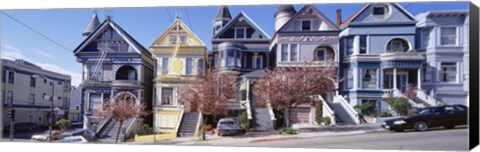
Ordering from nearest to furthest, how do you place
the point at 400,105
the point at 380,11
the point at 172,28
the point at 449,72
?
the point at 449,72
the point at 400,105
the point at 380,11
the point at 172,28

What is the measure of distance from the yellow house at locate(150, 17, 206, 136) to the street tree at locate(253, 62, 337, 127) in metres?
1.68

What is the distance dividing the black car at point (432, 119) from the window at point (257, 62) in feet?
10.2

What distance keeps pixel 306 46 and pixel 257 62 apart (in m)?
1.22

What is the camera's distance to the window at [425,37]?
10789mm

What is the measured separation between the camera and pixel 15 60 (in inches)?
477

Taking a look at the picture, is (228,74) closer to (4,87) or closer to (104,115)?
(104,115)

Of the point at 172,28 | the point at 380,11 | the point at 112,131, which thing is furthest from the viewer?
the point at 112,131

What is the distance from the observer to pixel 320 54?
11453 millimetres

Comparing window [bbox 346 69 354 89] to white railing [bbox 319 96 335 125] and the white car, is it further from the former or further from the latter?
the white car

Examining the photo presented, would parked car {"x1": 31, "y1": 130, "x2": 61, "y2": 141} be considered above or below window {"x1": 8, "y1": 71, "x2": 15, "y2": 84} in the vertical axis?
below

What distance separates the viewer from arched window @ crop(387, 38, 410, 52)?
11.0m

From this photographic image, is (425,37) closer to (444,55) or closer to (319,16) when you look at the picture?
(444,55)

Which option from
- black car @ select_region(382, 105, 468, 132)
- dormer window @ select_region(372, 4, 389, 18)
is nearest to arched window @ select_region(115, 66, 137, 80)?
dormer window @ select_region(372, 4, 389, 18)

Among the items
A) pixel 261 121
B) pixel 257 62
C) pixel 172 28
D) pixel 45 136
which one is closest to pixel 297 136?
pixel 261 121
